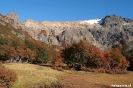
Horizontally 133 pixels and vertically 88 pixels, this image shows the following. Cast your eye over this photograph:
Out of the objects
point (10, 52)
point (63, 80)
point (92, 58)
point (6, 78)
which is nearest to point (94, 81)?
point (63, 80)

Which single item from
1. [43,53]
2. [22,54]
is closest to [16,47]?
[22,54]

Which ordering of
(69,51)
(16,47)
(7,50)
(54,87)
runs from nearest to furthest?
1. (54,87)
2. (69,51)
3. (7,50)
4. (16,47)

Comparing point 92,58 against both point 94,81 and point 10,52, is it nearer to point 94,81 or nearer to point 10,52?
point 94,81

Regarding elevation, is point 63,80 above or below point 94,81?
→ above

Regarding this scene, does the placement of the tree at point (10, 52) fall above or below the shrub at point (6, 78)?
above

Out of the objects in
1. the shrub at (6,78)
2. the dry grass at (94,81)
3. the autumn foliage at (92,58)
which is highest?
the autumn foliage at (92,58)

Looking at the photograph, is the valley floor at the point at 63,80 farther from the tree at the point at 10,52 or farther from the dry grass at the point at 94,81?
the tree at the point at 10,52

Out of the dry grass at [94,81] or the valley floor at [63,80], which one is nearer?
the valley floor at [63,80]

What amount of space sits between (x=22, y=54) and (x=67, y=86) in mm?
62978

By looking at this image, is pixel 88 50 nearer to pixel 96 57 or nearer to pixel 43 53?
pixel 96 57

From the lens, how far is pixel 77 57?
76312 millimetres

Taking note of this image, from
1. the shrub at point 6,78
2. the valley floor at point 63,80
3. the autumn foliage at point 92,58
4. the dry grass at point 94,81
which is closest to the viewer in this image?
the shrub at point 6,78

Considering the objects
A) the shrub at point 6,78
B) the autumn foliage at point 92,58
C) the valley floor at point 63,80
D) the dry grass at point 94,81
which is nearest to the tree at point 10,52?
the autumn foliage at point 92,58

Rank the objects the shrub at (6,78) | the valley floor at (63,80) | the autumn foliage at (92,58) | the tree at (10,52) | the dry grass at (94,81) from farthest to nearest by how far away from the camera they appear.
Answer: the tree at (10,52), the autumn foliage at (92,58), the dry grass at (94,81), the valley floor at (63,80), the shrub at (6,78)
